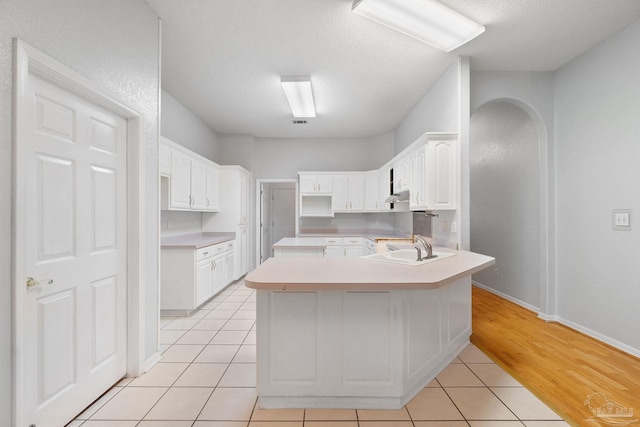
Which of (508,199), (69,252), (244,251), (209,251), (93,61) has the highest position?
(93,61)

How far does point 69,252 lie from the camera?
171cm

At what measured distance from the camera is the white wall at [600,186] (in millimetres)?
2570

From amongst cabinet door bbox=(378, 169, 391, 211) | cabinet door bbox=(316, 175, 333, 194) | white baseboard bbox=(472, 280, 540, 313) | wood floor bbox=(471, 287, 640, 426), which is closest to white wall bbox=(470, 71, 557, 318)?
white baseboard bbox=(472, 280, 540, 313)

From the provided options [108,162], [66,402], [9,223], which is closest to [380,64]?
[108,162]

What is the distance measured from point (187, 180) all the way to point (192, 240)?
86cm

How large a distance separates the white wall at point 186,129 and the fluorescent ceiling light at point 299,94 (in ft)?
5.56

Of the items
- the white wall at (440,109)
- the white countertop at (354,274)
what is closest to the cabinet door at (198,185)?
the white countertop at (354,274)

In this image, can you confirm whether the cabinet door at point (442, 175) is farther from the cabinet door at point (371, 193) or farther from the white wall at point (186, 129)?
the white wall at point (186, 129)

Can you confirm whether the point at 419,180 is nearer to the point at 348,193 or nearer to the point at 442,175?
the point at 442,175

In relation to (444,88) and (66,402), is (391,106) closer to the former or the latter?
(444,88)

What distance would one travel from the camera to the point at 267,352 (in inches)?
71.2

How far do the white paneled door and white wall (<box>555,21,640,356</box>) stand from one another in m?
4.24

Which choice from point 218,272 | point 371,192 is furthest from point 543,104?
point 218,272

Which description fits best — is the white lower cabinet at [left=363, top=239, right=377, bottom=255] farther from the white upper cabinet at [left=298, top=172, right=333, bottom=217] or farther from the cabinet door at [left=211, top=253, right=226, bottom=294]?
the cabinet door at [left=211, top=253, right=226, bottom=294]
